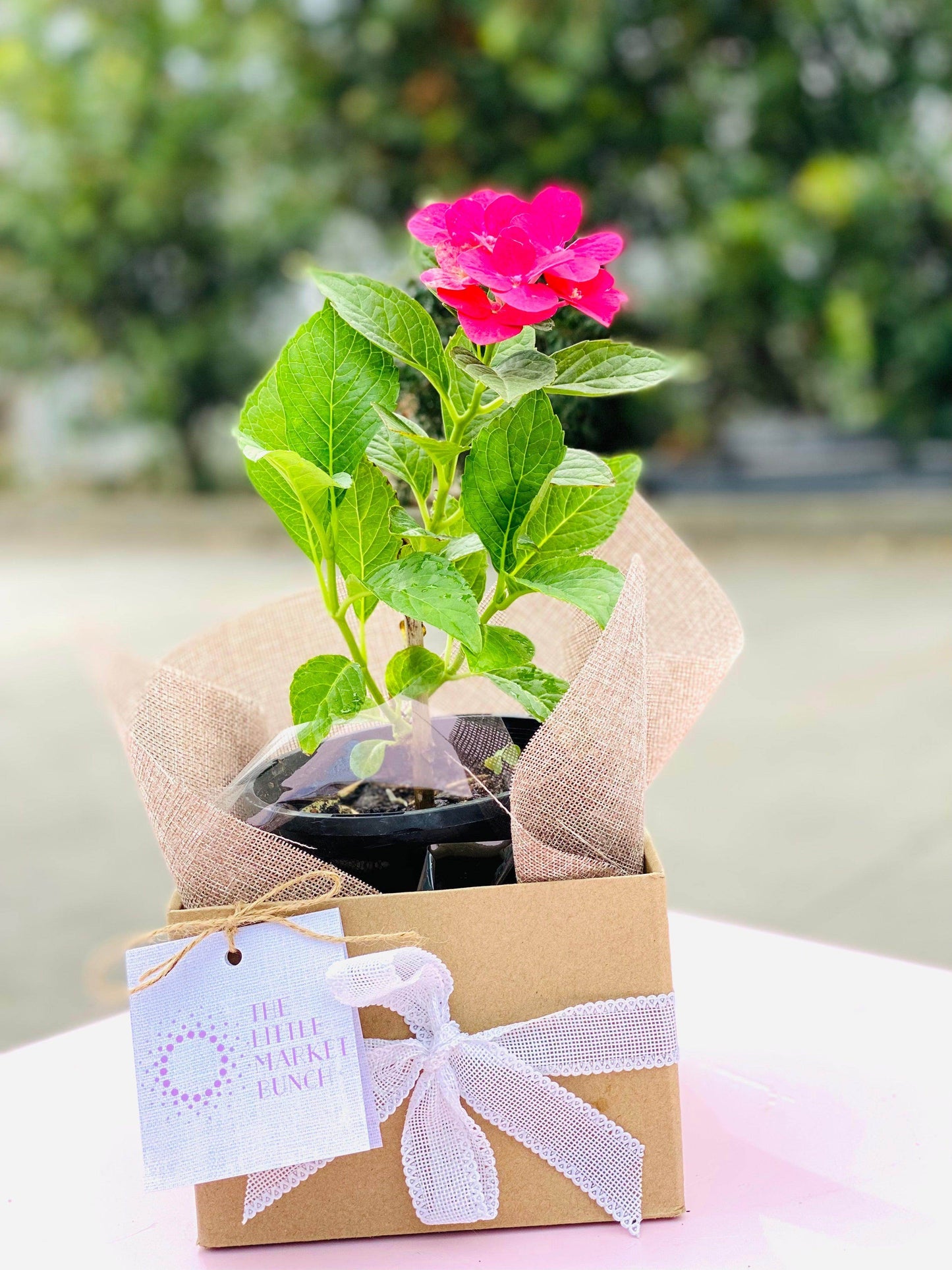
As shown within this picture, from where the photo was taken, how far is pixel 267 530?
6.55 metres

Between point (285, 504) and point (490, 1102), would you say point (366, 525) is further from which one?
point (490, 1102)

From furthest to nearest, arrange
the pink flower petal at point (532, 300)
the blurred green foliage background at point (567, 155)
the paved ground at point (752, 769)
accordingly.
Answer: the blurred green foliage background at point (567, 155), the paved ground at point (752, 769), the pink flower petal at point (532, 300)

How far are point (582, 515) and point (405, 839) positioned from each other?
153 millimetres

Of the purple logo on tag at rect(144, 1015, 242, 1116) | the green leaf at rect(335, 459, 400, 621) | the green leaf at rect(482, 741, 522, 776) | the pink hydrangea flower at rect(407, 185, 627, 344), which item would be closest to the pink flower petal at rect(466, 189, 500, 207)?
the pink hydrangea flower at rect(407, 185, 627, 344)

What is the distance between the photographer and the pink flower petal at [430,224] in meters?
0.47

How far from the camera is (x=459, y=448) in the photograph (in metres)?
0.49

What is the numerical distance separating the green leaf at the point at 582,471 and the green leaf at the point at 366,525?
0.07 m

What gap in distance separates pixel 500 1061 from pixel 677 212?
6125mm

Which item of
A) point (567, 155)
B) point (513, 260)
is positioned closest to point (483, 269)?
point (513, 260)

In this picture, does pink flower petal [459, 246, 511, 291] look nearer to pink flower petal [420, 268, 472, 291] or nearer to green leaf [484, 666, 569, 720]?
pink flower petal [420, 268, 472, 291]

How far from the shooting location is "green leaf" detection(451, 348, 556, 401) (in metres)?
0.45

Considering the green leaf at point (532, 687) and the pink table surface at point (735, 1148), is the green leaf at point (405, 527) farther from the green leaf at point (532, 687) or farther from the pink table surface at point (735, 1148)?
the pink table surface at point (735, 1148)

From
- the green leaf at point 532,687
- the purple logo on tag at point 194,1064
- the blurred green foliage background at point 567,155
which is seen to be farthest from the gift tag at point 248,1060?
the blurred green foliage background at point 567,155

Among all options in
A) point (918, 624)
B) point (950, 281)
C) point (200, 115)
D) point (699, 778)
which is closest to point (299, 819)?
point (699, 778)
